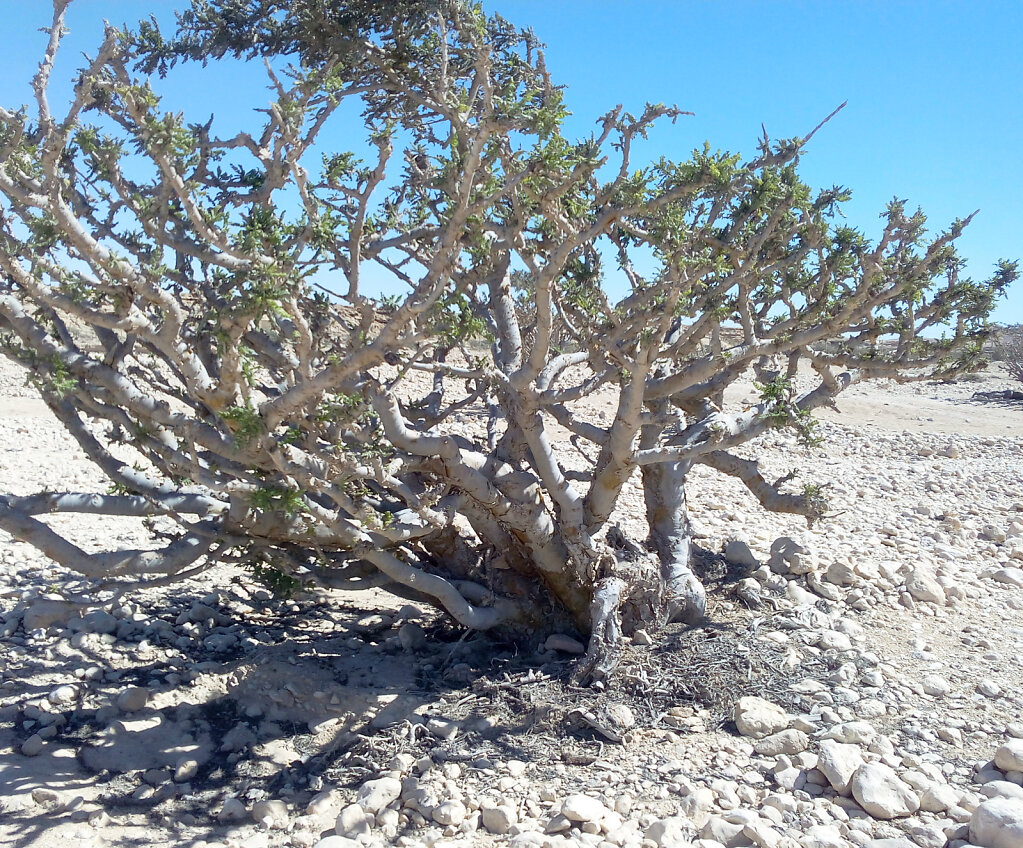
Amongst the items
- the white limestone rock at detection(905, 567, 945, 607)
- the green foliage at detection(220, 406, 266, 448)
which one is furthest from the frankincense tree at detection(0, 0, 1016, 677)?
the white limestone rock at detection(905, 567, 945, 607)

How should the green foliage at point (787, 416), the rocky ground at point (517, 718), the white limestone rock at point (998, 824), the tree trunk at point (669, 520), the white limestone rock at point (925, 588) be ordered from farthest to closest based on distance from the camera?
the white limestone rock at point (925, 588) → the tree trunk at point (669, 520) → the green foliage at point (787, 416) → the rocky ground at point (517, 718) → the white limestone rock at point (998, 824)

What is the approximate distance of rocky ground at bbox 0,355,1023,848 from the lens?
350cm

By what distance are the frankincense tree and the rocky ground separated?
47 cm

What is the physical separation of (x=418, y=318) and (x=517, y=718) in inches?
87.0

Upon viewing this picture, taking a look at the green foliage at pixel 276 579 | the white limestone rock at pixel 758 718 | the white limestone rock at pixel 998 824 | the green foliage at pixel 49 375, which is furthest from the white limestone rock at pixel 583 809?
the green foliage at pixel 49 375

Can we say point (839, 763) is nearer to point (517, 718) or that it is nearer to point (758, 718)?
Answer: point (758, 718)

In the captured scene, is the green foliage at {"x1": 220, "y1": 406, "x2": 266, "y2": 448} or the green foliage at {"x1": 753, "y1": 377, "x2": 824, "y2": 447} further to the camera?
the green foliage at {"x1": 753, "y1": 377, "x2": 824, "y2": 447}

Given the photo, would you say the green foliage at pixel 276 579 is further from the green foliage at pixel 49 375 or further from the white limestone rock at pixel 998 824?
the white limestone rock at pixel 998 824

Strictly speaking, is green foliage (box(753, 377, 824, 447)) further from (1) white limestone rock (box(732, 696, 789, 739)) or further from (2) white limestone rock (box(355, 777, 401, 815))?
(2) white limestone rock (box(355, 777, 401, 815))

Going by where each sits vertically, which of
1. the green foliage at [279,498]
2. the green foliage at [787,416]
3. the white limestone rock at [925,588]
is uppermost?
the green foliage at [787,416]

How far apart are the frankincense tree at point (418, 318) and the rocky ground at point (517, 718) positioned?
472mm

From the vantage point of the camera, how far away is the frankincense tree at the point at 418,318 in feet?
10.3

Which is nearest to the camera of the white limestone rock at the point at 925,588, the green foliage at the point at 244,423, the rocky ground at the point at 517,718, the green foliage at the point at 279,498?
the green foliage at the point at 244,423

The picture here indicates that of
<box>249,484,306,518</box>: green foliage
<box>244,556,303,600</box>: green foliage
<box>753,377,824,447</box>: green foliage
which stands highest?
<box>753,377,824,447</box>: green foliage
